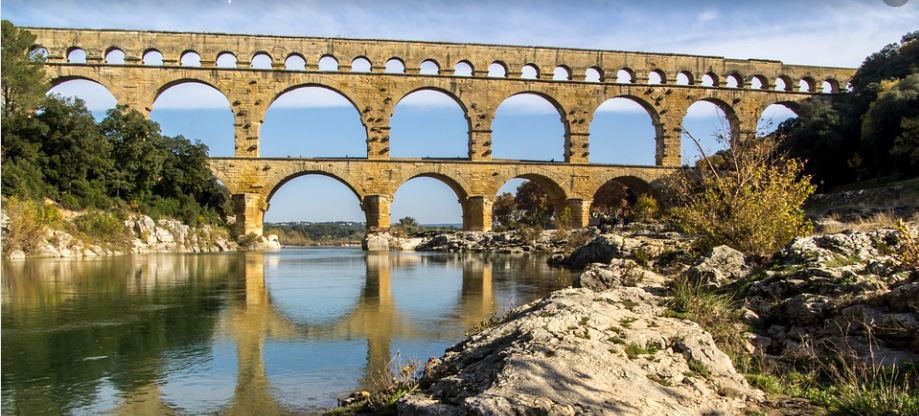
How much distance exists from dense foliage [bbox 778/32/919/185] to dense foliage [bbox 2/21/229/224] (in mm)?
23200

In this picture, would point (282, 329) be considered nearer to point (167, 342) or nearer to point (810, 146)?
point (167, 342)

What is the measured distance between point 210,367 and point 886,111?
26569 millimetres

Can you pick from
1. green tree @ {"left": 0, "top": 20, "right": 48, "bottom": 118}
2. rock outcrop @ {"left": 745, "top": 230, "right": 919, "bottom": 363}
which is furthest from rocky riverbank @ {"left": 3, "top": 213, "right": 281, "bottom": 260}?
rock outcrop @ {"left": 745, "top": 230, "right": 919, "bottom": 363}

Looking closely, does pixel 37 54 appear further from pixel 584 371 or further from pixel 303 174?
pixel 584 371

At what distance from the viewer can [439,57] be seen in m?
33.1

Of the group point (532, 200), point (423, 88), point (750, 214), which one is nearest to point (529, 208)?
point (532, 200)

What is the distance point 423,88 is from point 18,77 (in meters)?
16.1

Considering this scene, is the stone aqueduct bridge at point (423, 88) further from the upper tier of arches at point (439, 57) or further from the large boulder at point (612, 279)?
the large boulder at point (612, 279)

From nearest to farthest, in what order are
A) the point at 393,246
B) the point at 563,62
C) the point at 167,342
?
the point at 167,342
the point at 393,246
the point at 563,62

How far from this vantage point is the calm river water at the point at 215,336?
15.3ft

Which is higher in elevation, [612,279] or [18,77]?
[18,77]

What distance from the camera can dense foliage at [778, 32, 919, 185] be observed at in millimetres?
24531

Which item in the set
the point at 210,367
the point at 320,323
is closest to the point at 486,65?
the point at 320,323

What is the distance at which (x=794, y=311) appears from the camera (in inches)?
216
